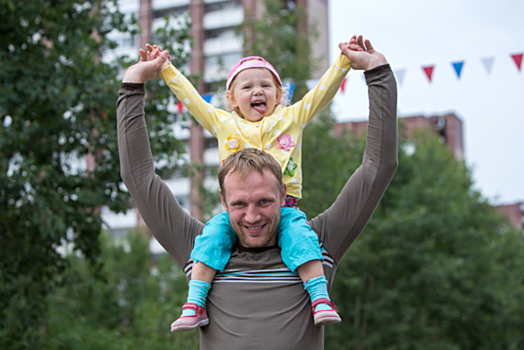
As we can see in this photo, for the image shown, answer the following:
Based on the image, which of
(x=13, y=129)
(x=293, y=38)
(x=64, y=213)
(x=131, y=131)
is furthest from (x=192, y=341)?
(x=131, y=131)

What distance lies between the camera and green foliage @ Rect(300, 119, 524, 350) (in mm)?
15086

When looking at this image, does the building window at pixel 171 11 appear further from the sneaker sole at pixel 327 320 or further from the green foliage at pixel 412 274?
the sneaker sole at pixel 327 320

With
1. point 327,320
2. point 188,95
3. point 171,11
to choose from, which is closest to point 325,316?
point 327,320

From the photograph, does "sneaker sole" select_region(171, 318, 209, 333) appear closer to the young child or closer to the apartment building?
the young child

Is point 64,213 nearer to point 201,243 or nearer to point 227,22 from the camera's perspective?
point 201,243

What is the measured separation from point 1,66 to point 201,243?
234 inches

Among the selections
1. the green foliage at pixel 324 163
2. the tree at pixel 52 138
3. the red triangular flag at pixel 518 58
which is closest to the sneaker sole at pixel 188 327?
the tree at pixel 52 138

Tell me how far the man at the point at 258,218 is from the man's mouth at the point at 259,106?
47cm

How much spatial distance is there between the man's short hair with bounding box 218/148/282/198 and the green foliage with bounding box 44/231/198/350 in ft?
21.0

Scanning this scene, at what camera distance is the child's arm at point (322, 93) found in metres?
2.52

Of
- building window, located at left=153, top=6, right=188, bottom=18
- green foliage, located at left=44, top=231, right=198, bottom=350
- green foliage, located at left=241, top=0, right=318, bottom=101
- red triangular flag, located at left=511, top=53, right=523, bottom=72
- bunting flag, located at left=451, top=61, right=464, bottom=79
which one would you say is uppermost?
building window, located at left=153, top=6, right=188, bottom=18

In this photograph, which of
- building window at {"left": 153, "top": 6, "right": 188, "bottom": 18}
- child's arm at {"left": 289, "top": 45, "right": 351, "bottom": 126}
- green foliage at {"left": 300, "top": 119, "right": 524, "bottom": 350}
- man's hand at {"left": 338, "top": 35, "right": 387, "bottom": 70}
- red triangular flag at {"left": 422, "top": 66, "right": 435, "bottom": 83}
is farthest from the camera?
building window at {"left": 153, "top": 6, "right": 188, "bottom": 18}

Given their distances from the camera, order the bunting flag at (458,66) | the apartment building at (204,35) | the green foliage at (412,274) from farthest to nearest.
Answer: the apartment building at (204,35)
the green foliage at (412,274)
the bunting flag at (458,66)

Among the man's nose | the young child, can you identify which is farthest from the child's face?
the man's nose
